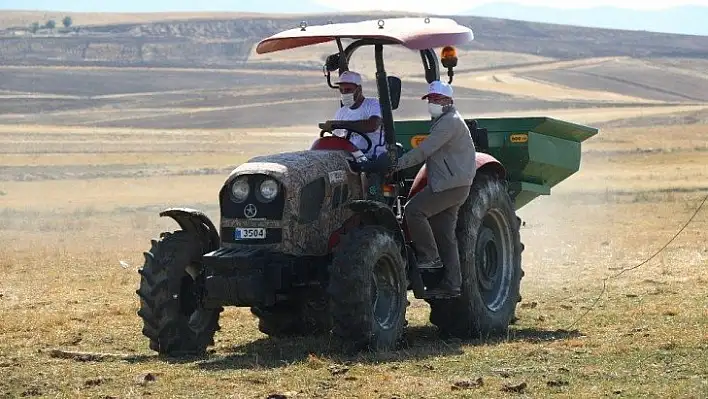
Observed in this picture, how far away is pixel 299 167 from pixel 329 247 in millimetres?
779

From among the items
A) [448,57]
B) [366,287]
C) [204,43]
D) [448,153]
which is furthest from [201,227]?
[204,43]

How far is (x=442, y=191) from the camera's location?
12.4m

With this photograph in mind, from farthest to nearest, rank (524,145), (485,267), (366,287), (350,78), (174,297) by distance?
(524,145) → (485,267) → (350,78) → (174,297) → (366,287)

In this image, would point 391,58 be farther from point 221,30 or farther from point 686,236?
point 686,236

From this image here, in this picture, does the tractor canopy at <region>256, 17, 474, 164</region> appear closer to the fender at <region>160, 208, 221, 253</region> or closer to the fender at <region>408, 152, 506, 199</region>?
the fender at <region>408, 152, 506, 199</region>

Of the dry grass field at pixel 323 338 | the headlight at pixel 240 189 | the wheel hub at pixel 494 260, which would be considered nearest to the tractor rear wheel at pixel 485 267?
the wheel hub at pixel 494 260

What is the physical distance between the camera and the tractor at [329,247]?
37.4 ft

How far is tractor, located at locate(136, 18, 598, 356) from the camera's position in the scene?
11.4 meters

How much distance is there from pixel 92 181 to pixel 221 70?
10158 cm

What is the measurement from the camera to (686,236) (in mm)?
22797

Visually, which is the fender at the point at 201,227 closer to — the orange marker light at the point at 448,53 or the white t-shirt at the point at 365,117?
the white t-shirt at the point at 365,117

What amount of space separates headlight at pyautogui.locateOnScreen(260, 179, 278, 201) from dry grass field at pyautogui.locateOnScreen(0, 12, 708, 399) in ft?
4.16

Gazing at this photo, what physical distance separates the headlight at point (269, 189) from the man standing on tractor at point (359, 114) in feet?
4.23

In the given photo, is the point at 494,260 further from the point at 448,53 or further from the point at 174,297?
the point at 174,297
